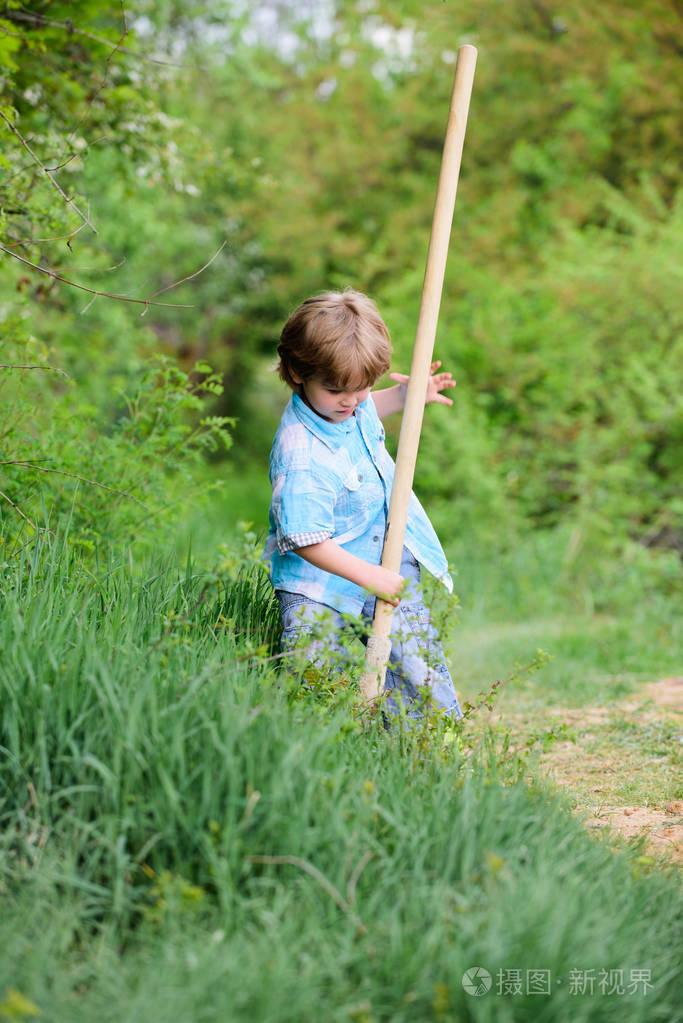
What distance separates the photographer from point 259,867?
2.04m

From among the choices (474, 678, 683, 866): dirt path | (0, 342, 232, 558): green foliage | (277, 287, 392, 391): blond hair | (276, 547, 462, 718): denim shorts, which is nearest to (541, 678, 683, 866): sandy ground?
(474, 678, 683, 866): dirt path

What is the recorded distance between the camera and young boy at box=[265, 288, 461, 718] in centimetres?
288

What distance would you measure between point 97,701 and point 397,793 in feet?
2.47

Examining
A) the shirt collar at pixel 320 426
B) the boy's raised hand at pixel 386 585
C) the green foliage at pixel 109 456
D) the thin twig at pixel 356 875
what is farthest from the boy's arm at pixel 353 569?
the green foliage at pixel 109 456

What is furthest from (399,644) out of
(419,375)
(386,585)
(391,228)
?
(391,228)

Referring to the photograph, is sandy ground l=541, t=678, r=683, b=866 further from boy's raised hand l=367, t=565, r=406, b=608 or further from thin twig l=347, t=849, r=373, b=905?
thin twig l=347, t=849, r=373, b=905

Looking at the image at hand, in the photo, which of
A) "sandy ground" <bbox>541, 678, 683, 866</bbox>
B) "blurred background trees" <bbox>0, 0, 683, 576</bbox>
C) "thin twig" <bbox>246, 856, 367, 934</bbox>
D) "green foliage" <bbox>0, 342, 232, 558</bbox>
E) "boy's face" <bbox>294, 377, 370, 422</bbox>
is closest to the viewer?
"thin twig" <bbox>246, 856, 367, 934</bbox>

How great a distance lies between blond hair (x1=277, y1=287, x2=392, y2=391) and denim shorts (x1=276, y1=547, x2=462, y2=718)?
0.66 meters

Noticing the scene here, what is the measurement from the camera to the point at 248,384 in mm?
18562

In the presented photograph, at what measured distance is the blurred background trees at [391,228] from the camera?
483 cm

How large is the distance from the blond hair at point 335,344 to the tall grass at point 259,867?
3.19 feet

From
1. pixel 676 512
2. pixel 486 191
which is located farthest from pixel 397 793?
pixel 486 191

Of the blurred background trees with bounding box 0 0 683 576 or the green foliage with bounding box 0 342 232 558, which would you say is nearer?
the green foliage with bounding box 0 342 232 558

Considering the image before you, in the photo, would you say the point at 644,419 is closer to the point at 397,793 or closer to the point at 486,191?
the point at 486,191
